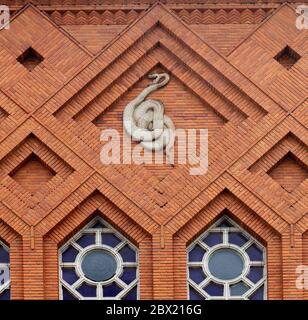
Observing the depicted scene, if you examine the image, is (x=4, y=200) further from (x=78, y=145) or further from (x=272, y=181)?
(x=272, y=181)

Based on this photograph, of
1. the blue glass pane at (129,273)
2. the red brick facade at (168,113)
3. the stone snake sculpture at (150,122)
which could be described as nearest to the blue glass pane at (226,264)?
the red brick facade at (168,113)

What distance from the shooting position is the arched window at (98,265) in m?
36.8

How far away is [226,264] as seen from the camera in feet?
121

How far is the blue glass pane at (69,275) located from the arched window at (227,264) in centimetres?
144

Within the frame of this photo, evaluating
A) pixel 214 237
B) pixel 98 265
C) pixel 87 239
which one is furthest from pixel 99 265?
pixel 214 237

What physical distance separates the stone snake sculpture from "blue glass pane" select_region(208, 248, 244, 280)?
4.42 feet

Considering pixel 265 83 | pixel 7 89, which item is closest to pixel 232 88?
pixel 265 83

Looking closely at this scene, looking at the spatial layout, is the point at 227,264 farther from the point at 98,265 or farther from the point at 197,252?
the point at 98,265

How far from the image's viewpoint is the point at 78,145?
36.9 m

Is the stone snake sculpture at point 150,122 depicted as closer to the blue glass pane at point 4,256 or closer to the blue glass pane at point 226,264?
the blue glass pane at point 226,264
